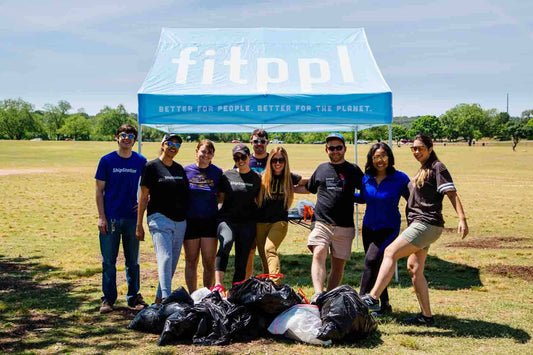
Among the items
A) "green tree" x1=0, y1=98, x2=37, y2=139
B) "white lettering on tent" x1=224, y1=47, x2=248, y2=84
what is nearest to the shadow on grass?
"white lettering on tent" x1=224, y1=47, x2=248, y2=84

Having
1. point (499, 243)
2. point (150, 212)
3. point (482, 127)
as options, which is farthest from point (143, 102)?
point (482, 127)

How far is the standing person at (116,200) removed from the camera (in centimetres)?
539

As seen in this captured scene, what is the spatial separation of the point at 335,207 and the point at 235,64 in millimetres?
3546

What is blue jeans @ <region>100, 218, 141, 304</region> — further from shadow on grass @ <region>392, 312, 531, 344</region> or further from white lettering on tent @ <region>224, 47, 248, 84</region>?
shadow on grass @ <region>392, 312, 531, 344</region>

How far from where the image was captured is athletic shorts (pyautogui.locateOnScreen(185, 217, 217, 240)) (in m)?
5.39

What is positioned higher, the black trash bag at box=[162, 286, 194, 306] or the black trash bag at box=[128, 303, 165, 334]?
the black trash bag at box=[162, 286, 194, 306]

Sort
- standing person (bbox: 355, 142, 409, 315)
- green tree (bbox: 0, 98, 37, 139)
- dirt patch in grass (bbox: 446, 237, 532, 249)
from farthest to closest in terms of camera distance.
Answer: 1. green tree (bbox: 0, 98, 37, 139)
2. dirt patch in grass (bbox: 446, 237, 532, 249)
3. standing person (bbox: 355, 142, 409, 315)

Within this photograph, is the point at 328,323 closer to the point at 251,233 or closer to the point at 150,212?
the point at 251,233

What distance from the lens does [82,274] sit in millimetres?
7609

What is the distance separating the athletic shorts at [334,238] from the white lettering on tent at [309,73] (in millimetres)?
2530

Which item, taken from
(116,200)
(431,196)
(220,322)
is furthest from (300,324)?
(116,200)

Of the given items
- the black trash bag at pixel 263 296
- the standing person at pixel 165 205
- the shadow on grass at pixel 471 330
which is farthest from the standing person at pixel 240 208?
the shadow on grass at pixel 471 330

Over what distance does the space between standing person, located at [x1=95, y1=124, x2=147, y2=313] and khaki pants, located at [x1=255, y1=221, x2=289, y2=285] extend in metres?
1.44

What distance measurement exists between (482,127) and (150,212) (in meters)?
160
